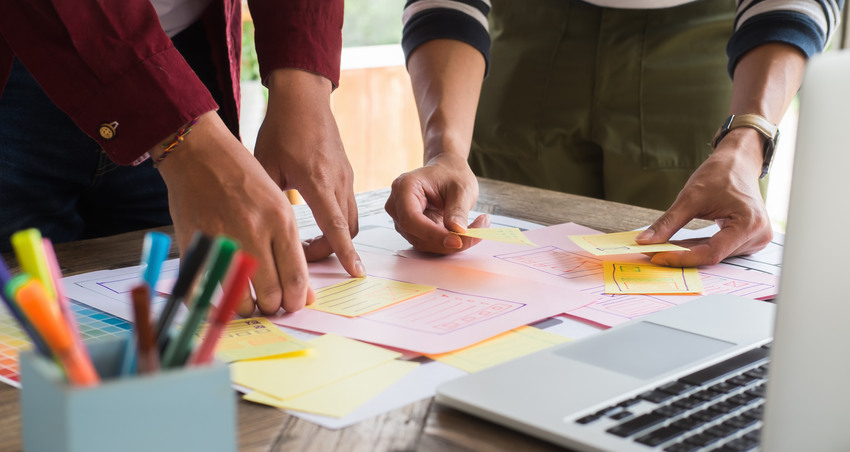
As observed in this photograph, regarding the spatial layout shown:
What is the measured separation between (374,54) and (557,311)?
3.54 metres

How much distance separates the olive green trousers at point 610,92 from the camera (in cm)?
153

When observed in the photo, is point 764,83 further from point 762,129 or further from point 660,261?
point 660,261

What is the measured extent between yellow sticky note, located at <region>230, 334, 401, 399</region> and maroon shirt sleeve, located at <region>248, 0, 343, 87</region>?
487 mm

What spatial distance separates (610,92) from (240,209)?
1004 mm

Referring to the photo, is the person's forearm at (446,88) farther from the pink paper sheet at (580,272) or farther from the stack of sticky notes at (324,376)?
the stack of sticky notes at (324,376)

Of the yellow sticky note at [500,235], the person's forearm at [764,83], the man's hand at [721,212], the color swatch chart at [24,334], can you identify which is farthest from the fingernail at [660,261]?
the color swatch chart at [24,334]

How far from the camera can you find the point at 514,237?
1.01m

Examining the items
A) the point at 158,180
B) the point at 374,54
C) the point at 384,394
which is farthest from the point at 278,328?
the point at 374,54

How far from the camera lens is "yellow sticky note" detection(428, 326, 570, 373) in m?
0.67

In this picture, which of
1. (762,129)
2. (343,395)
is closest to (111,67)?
(343,395)

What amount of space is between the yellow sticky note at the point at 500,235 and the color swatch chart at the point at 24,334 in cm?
44

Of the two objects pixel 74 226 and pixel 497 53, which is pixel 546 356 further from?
pixel 497 53

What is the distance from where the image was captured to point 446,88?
4.53ft

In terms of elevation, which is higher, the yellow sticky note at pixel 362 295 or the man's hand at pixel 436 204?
the man's hand at pixel 436 204
